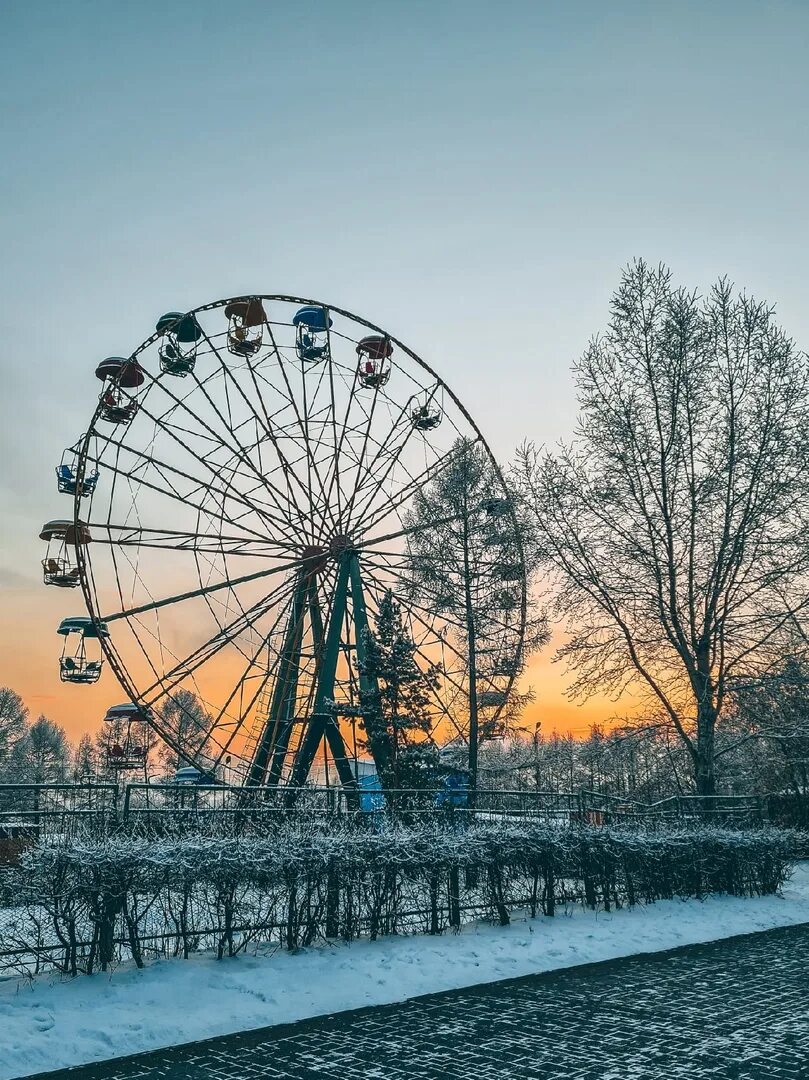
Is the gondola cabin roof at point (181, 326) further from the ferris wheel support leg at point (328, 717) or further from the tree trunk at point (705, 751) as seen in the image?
the tree trunk at point (705, 751)

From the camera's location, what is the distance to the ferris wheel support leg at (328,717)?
20.2 m

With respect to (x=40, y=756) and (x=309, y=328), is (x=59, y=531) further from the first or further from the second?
(x=40, y=756)

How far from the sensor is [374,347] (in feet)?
75.3

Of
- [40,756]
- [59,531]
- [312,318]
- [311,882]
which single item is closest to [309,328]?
[312,318]

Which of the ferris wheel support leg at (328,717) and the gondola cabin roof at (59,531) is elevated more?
the gondola cabin roof at (59,531)

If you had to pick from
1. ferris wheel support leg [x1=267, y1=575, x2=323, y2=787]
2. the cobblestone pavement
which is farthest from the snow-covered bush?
ferris wheel support leg [x1=267, y1=575, x2=323, y2=787]

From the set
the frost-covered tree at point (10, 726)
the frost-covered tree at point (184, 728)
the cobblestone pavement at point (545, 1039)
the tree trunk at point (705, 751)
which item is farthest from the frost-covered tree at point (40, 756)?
the cobblestone pavement at point (545, 1039)

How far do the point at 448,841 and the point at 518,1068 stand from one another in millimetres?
4613

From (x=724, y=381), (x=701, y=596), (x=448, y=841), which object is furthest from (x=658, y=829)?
(x=724, y=381)

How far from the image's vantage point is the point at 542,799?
1397cm

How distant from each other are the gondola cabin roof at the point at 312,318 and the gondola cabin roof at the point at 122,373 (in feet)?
13.5

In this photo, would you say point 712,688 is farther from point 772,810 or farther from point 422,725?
point 772,810

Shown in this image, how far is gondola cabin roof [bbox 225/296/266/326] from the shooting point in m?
20.9

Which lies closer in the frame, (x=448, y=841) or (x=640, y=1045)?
(x=640, y=1045)
